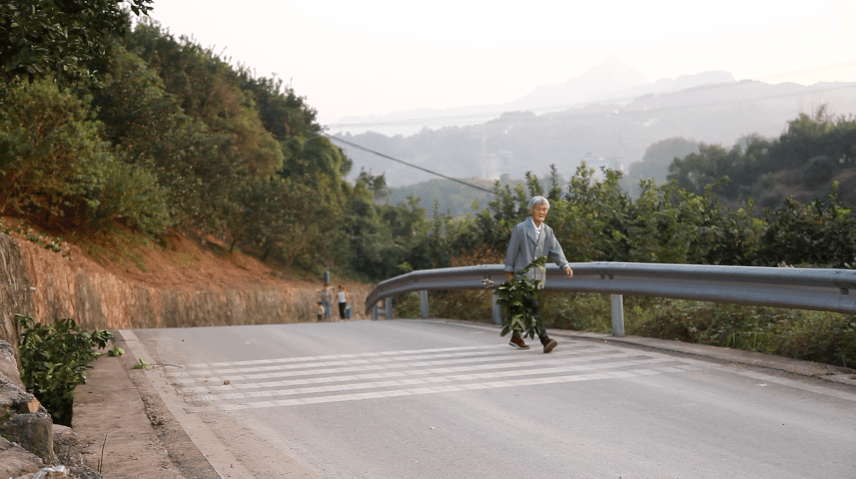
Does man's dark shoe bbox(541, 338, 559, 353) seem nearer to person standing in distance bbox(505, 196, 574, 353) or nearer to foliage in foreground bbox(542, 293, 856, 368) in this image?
person standing in distance bbox(505, 196, 574, 353)

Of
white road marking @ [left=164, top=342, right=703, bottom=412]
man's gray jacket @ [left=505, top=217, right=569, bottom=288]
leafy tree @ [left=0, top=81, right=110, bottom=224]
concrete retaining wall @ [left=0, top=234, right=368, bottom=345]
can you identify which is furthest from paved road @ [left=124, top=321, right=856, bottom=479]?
leafy tree @ [left=0, top=81, right=110, bottom=224]

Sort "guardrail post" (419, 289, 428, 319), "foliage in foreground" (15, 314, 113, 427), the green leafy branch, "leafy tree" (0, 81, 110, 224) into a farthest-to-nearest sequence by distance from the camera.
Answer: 1. "leafy tree" (0, 81, 110, 224)
2. "guardrail post" (419, 289, 428, 319)
3. the green leafy branch
4. "foliage in foreground" (15, 314, 113, 427)

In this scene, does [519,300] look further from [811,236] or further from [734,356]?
[811,236]

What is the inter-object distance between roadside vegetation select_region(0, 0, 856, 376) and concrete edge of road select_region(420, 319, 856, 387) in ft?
0.89

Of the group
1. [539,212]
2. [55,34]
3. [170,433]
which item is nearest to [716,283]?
[539,212]

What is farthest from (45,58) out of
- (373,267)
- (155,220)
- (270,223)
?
(373,267)

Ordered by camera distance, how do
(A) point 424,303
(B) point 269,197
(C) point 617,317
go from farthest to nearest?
(B) point 269,197
(A) point 424,303
(C) point 617,317

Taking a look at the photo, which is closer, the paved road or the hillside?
the paved road

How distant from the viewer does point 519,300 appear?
31.4 feet

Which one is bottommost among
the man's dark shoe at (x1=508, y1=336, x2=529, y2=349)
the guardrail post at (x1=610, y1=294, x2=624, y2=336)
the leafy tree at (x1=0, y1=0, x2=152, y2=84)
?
the man's dark shoe at (x1=508, y1=336, x2=529, y2=349)

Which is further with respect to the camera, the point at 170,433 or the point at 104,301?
the point at 104,301

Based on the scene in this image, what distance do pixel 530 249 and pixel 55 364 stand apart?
17.3 ft

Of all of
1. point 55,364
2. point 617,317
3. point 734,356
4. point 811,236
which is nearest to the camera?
point 55,364

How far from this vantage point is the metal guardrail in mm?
7160
